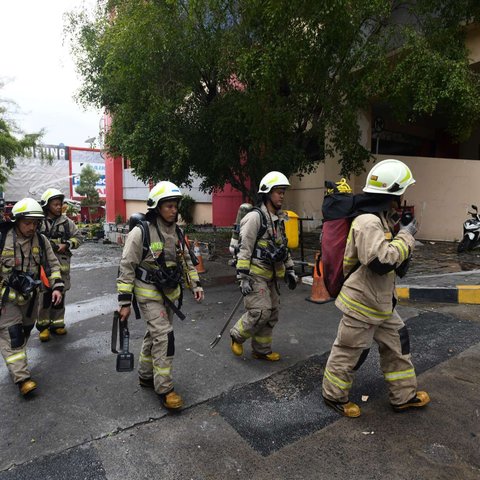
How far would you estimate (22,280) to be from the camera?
3625 mm

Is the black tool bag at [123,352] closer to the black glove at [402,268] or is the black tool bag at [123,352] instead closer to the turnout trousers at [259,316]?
the turnout trousers at [259,316]

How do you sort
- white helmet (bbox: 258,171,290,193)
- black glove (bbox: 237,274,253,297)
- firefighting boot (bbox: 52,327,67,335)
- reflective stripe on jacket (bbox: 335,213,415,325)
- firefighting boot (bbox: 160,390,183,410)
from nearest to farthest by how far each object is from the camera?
reflective stripe on jacket (bbox: 335,213,415,325) → firefighting boot (bbox: 160,390,183,410) → black glove (bbox: 237,274,253,297) → white helmet (bbox: 258,171,290,193) → firefighting boot (bbox: 52,327,67,335)

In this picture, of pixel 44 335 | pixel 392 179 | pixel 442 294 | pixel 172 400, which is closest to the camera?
pixel 392 179

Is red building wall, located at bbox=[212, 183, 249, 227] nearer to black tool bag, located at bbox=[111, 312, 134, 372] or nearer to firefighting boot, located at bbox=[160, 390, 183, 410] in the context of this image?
black tool bag, located at bbox=[111, 312, 134, 372]

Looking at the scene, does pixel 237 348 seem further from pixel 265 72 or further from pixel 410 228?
pixel 265 72

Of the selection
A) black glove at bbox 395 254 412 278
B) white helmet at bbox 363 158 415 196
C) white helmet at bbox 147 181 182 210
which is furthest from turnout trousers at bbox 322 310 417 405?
white helmet at bbox 147 181 182 210

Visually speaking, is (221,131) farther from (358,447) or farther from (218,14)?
(358,447)

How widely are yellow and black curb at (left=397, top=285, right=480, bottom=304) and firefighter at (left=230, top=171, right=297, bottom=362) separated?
120 inches

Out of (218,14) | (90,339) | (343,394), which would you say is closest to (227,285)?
(90,339)

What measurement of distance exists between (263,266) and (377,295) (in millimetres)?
1377

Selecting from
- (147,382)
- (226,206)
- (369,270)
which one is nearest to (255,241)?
(369,270)

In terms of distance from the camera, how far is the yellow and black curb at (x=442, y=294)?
6.04 metres

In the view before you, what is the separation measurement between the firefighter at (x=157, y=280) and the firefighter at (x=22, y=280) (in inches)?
40.5

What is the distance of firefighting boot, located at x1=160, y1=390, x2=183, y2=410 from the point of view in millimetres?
3123
